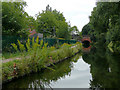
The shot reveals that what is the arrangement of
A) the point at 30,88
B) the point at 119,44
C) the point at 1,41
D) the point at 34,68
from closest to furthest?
the point at 30,88 < the point at 34,68 < the point at 1,41 < the point at 119,44

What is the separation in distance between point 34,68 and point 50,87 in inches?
110

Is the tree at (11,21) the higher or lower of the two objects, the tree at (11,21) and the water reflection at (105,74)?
the higher

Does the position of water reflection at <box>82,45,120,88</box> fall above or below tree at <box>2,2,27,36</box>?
below

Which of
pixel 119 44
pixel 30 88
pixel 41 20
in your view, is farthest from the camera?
pixel 41 20

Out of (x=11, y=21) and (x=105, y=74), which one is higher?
(x=11, y=21)

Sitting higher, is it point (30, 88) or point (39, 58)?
point (39, 58)

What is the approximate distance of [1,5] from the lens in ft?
53.3

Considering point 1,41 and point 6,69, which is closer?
point 6,69

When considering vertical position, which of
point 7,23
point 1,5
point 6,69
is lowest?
point 6,69

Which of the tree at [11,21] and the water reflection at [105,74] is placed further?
the tree at [11,21]

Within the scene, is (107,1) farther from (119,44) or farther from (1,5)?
(1,5)

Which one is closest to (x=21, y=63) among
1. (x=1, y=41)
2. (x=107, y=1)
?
(x=1, y=41)

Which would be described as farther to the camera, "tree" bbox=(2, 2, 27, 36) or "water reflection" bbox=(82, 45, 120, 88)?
"tree" bbox=(2, 2, 27, 36)

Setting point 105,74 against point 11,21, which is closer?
point 105,74
